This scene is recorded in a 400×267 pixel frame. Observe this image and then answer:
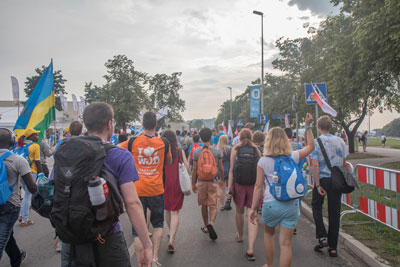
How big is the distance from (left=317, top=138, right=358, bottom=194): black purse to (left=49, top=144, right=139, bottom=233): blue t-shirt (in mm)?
3441

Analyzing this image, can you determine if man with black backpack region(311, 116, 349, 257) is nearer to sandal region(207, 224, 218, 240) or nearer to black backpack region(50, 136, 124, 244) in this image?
sandal region(207, 224, 218, 240)

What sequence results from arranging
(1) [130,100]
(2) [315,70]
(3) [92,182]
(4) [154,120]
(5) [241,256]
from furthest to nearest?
(1) [130,100]
(2) [315,70]
(5) [241,256]
(4) [154,120]
(3) [92,182]

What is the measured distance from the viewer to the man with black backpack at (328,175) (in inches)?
181

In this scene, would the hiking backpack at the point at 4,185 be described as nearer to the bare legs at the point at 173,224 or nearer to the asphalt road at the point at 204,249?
the asphalt road at the point at 204,249

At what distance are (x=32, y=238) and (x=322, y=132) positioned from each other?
5.31m

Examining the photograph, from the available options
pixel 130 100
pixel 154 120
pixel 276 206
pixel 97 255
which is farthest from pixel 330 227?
pixel 130 100

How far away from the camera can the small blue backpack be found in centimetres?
338

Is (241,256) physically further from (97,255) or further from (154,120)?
(97,255)

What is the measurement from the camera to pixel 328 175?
4.71 metres

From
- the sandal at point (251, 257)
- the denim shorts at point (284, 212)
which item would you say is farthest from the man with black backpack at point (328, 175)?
the denim shorts at point (284, 212)

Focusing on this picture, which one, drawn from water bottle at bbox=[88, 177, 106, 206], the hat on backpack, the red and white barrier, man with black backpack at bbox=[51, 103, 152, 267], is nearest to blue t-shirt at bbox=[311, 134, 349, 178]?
the red and white barrier

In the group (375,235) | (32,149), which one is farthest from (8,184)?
(375,235)

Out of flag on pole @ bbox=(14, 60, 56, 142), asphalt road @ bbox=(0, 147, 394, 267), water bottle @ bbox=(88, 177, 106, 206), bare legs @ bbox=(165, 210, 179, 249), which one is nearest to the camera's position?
water bottle @ bbox=(88, 177, 106, 206)

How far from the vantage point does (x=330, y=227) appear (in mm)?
4598
